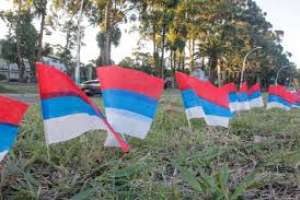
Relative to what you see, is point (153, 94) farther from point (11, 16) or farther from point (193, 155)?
point (11, 16)

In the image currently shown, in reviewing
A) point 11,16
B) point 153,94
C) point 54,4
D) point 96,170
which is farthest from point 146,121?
point 11,16

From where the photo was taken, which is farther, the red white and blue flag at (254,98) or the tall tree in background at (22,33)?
the tall tree in background at (22,33)

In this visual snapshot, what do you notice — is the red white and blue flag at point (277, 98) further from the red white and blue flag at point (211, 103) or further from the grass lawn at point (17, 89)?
the grass lawn at point (17, 89)

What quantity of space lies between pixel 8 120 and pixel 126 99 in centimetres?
136

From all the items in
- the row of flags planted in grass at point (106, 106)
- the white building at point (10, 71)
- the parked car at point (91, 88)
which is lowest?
the white building at point (10, 71)

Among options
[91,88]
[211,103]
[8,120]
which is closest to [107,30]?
[91,88]

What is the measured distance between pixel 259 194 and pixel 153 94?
164 centimetres

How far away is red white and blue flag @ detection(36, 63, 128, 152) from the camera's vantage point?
3621 millimetres

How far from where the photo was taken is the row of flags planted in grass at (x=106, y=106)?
3322mm

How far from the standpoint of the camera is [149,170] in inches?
143

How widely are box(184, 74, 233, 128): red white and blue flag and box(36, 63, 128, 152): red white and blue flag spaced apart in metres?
2.52

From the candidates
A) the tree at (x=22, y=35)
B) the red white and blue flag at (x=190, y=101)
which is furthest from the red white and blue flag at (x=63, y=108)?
the tree at (x=22, y=35)

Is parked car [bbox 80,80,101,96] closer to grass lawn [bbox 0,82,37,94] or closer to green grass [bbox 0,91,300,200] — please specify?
grass lawn [bbox 0,82,37,94]

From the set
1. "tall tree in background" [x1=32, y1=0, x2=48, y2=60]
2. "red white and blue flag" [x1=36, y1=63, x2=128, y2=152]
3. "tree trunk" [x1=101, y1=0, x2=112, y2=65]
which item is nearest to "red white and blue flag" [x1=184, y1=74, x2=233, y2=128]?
"red white and blue flag" [x1=36, y1=63, x2=128, y2=152]
